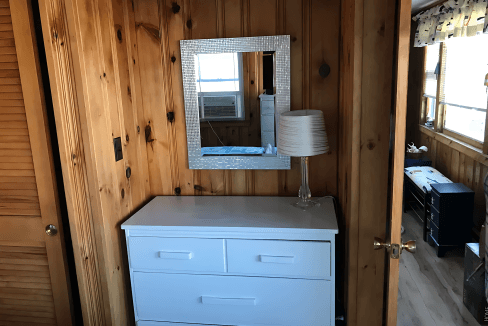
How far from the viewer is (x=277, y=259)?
5.57 ft

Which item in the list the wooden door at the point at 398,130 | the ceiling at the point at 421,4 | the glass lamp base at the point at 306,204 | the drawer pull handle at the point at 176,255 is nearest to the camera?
the wooden door at the point at 398,130

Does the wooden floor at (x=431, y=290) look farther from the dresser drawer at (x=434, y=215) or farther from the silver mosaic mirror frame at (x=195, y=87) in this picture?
the silver mosaic mirror frame at (x=195, y=87)

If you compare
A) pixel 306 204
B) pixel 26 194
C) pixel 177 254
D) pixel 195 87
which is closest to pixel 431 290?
pixel 306 204

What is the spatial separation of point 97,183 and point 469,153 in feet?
11.0

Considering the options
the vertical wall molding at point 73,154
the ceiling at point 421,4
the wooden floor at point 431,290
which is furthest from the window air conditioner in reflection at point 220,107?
the ceiling at point 421,4

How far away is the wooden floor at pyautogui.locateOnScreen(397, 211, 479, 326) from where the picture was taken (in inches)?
96.4

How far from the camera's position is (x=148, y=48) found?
2.07 m

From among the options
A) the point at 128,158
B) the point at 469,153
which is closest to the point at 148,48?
the point at 128,158

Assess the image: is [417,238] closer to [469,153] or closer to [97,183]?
[469,153]

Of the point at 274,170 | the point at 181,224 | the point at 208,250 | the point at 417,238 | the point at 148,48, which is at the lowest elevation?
the point at 417,238

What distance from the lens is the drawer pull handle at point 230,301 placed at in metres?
1.76

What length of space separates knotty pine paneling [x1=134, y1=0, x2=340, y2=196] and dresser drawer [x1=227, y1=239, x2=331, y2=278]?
0.50 meters

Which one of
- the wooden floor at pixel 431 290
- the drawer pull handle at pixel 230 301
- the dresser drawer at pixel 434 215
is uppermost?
the drawer pull handle at pixel 230 301

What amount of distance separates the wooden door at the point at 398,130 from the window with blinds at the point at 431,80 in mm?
4099
